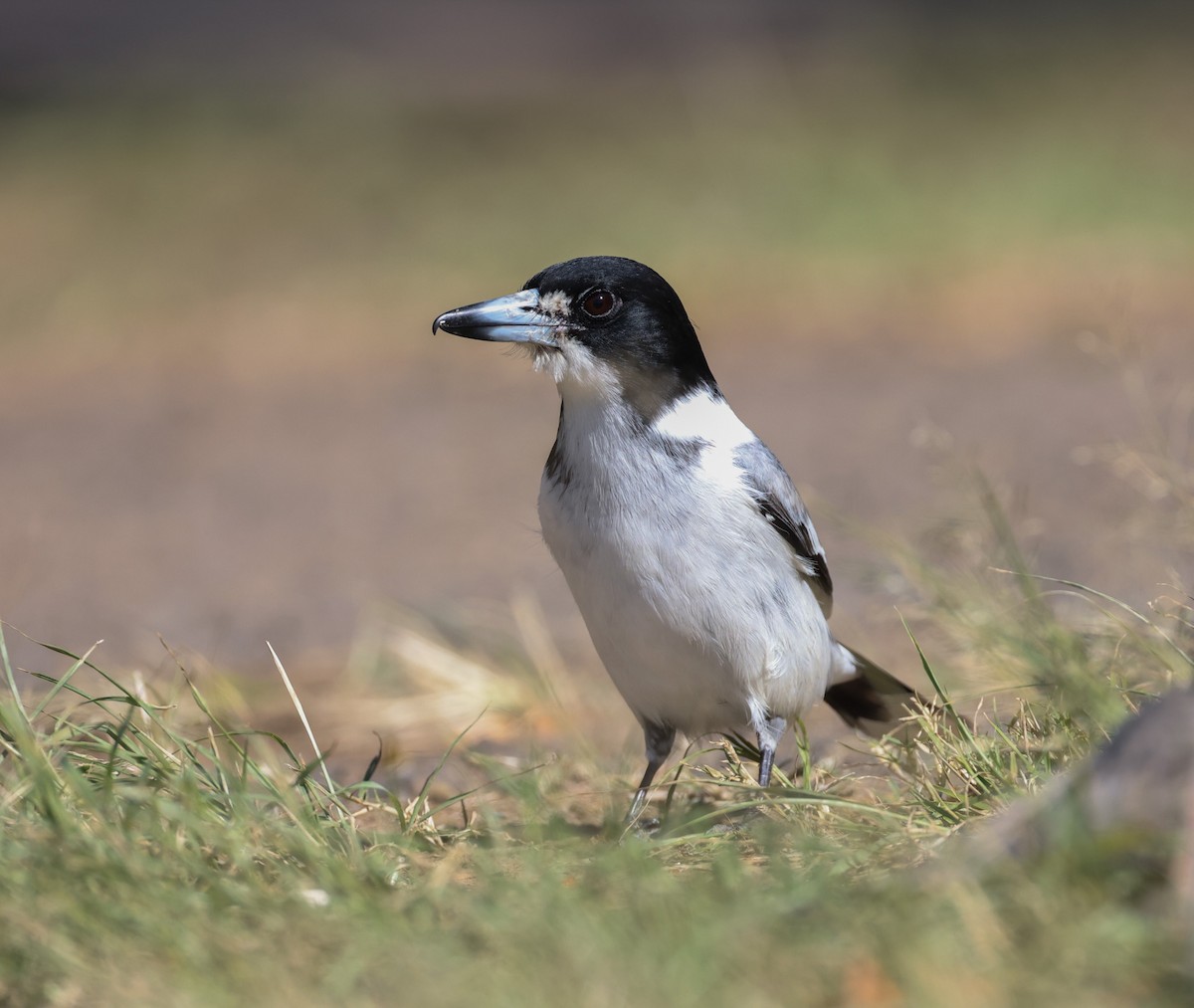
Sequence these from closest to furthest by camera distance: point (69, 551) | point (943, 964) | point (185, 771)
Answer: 1. point (943, 964)
2. point (185, 771)
3. point (69, 551)

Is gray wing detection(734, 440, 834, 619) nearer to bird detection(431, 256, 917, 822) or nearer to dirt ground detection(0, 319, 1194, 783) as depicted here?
bird detection(431, 256, 917, 822)

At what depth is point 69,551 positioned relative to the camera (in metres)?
7.48

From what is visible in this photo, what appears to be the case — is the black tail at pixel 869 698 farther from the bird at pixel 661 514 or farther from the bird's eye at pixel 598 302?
the bird's eye at pixel 598 302

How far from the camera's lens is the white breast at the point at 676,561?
3.53m

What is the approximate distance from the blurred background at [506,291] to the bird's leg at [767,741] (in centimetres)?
46

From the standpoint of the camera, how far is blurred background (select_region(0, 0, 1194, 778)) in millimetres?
6293

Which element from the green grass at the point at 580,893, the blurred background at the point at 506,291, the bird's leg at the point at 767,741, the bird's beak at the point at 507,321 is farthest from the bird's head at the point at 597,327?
the green grass at the point at 580,893

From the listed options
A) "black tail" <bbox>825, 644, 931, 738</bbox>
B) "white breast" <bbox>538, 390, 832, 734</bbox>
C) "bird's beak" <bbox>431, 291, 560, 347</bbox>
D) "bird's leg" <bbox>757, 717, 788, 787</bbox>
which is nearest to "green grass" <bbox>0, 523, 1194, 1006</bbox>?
"bird's leg" <bbox>757, 717, 788, 787</bbox>

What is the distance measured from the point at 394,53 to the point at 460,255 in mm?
9615

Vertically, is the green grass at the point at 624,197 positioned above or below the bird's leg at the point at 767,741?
above

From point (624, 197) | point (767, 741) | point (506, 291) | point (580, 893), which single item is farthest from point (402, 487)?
point (580, 893)

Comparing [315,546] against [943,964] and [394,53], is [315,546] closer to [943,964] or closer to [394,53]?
[943,964]

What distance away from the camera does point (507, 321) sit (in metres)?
3.75

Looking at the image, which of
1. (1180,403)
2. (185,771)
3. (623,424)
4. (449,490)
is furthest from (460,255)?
(185,771)
